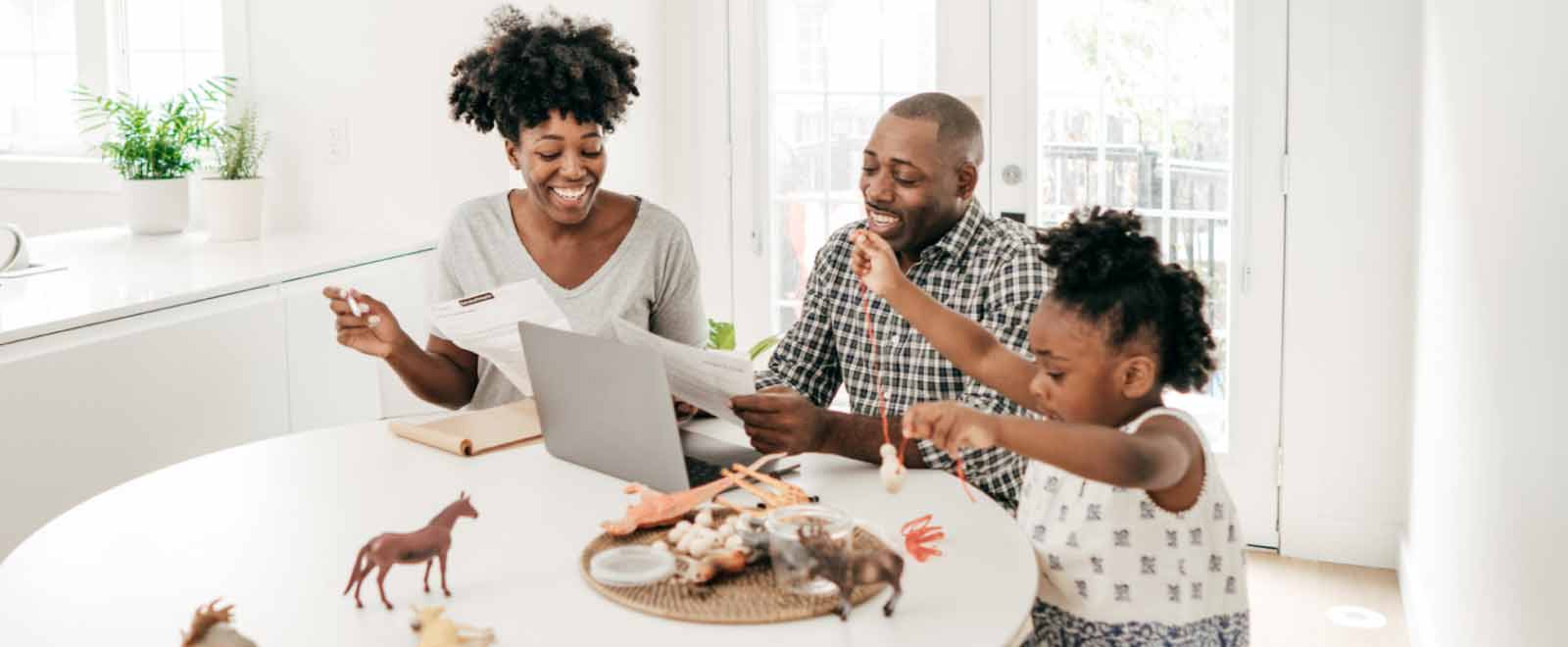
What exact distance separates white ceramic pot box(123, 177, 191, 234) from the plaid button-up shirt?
1950mm

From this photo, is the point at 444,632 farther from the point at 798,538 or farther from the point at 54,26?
the point at 54,26

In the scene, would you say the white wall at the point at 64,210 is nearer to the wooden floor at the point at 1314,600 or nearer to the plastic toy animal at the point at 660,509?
the plastic toy animal at the point at 660,509

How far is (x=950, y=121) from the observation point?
195 centimetres

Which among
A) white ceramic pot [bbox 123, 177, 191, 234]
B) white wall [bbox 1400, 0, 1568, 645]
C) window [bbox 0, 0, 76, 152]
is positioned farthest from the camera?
window [bbox 0, 0, 76, 152]

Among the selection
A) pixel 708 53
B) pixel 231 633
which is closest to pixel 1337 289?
pixel 708 53

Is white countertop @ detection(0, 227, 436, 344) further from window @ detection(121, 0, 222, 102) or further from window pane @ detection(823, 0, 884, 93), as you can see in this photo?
window pane @ detection(823, 0, 884, 93)

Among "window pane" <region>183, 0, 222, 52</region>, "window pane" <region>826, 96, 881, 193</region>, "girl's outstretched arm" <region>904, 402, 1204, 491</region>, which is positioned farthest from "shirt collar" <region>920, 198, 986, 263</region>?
"window pane" <region>183, 0, 222, 52</region>

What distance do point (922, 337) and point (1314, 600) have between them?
1.73m

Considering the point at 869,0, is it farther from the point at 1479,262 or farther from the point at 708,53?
the point at 1479,262

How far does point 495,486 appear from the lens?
1712mm

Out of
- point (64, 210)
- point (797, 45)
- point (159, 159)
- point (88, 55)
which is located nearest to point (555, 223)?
point (159, 159)

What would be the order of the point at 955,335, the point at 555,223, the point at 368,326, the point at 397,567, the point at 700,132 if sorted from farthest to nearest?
the point at 700,132
the point at 555,223
the point at 368,326
the point at 955,335
the point at 397,567

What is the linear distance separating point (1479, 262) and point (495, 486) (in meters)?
1.42

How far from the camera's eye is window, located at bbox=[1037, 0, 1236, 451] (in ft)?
11.2
